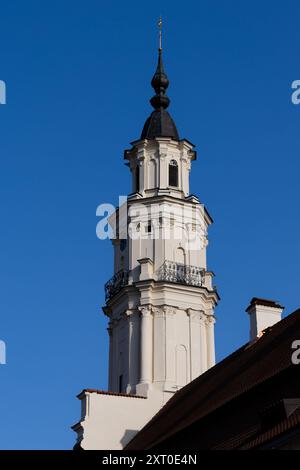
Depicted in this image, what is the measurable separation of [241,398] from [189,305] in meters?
14.9

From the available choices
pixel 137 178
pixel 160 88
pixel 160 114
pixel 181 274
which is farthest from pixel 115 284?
pixel 160 88

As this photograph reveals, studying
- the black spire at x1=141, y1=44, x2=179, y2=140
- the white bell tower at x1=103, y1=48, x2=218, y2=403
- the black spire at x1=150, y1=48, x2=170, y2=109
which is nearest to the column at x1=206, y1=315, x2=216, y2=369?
the white bell tower at x1=103, y1=48, x2=218, y2=403

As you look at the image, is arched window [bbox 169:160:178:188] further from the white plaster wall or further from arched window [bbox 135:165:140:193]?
the white plaster wall

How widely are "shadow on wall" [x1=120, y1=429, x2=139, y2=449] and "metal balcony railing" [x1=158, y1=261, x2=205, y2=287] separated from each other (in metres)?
6.54

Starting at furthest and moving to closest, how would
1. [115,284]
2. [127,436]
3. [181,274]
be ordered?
[115,284]
[181,274]
[127,436]

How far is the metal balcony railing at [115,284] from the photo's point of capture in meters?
41.9

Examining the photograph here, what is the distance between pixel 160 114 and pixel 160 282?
9.13 metres

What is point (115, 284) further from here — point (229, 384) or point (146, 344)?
point (229, 384)

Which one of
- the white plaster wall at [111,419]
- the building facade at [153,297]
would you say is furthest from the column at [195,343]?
the white plaster wall at [111,419]

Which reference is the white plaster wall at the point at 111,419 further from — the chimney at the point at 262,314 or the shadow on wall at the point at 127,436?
the chimney at the point at 262,314

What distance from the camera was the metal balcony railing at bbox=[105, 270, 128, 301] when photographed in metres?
41.9

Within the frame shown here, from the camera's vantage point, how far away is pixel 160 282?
40781 mm

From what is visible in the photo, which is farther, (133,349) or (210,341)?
(210,341)

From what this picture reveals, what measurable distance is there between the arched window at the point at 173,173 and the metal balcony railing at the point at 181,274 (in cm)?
402
